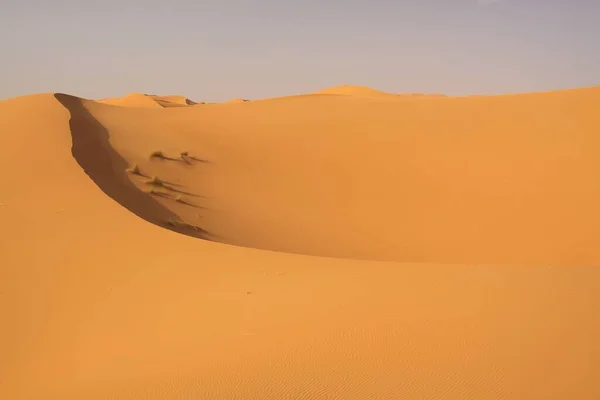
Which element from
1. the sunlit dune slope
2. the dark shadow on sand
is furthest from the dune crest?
the dark shadow on sand

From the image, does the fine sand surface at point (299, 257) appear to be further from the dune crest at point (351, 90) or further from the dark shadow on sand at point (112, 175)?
the dune crest at point (351, 90)

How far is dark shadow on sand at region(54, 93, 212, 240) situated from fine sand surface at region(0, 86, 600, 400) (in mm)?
61

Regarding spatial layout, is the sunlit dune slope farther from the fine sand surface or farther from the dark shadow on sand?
the dark shadow on sand

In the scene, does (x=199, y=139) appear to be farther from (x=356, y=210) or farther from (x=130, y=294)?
(x=130, y=294)

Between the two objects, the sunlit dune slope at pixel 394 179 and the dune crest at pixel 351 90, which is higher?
the dune crest at pixel 351 90

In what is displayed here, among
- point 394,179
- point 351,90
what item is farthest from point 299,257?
point 351,90

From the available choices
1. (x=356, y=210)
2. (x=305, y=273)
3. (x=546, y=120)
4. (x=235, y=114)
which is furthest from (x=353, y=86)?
(x=305, y=273)

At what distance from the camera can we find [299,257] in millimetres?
6473

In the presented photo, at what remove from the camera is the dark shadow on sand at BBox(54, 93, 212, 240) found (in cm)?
852

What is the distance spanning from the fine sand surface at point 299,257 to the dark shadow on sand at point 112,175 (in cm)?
6

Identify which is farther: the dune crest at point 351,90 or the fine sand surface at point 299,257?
the dune crest at point 351,90

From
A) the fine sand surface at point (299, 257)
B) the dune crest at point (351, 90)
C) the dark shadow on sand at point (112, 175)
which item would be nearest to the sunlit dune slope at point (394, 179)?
the fine sand surface at point (299, 257)

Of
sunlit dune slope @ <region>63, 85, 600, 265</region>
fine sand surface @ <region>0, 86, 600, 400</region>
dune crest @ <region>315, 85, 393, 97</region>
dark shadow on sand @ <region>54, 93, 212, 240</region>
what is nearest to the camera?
fine sand surface @ <region>0, 86, 600, 400</region>

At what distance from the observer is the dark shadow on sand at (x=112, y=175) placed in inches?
336
